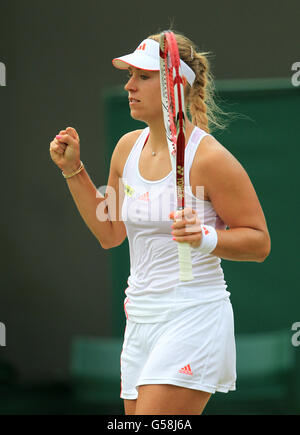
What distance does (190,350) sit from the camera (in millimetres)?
2322

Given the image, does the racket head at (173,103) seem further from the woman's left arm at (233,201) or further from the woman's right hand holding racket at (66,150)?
the woman's right hand holding racket at (66,150)

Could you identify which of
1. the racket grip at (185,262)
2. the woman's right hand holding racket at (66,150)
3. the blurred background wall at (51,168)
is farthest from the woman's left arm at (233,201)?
the blurred background wall at (51,168)

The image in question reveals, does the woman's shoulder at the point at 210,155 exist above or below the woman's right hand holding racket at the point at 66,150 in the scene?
below

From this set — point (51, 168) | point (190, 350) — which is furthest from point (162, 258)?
point (51, 168)

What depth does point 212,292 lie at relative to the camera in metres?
→ 2.39

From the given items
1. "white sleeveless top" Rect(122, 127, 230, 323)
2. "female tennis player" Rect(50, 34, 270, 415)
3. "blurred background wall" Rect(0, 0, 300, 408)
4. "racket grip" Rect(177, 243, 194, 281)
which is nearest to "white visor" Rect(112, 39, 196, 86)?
"female tennis player" Rect(50, 34, 270, 415)

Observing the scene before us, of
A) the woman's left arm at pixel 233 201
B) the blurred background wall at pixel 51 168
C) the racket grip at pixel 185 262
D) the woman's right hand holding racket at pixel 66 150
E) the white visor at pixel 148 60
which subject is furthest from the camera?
the blurred background wall at pixel 51 168

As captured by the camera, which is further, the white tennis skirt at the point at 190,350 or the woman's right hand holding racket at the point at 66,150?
the woman's right hand holding racket at the point at 66,150

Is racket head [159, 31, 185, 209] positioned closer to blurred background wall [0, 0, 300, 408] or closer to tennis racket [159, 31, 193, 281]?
tennis racket [159, 31, 193, 281]

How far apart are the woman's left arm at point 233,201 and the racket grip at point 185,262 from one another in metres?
0.13

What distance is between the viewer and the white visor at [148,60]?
246 centimetres

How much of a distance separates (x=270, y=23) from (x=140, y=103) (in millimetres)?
2100
